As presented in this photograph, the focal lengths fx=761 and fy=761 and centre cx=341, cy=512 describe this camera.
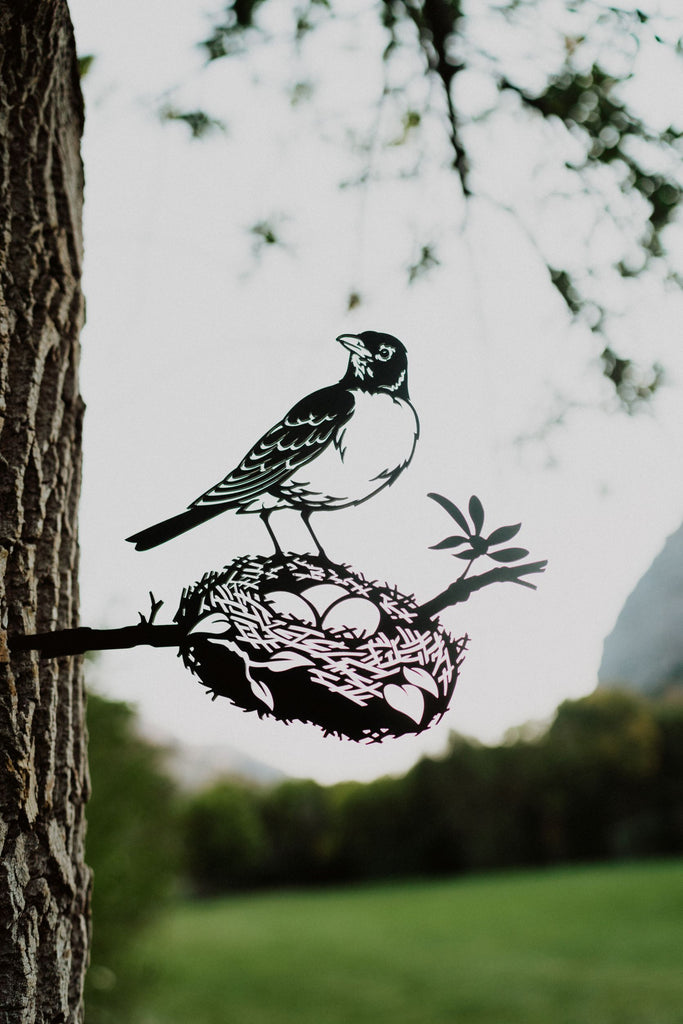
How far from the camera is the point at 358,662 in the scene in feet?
3.49

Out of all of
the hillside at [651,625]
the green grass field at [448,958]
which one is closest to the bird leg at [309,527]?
the green grass field at [448,958]

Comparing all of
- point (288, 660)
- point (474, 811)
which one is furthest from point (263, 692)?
point (474, 811)

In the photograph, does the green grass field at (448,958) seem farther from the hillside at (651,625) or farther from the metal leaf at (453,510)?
the metal leaf at (453,510)

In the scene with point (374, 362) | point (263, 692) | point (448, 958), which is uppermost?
point (374, 362)

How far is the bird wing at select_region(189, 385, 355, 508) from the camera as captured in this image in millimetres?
1085

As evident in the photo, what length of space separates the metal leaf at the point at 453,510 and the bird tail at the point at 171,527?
33 cm

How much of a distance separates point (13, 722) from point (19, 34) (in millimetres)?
1180

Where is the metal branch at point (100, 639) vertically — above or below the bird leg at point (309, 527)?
below

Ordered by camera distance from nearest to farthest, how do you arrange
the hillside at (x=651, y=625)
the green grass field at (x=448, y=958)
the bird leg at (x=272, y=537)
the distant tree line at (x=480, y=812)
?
the bird leg at (x=272, y=537) < the hillside at (x=651, y=625) < the green grass field at (x=448, y=958) < the distant tree line at (x=480, y=812)

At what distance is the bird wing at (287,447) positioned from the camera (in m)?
1.08

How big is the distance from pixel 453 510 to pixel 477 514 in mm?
35

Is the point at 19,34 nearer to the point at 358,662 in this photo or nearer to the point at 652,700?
the point at 358,662

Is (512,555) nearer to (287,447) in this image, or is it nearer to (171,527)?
(287,447)

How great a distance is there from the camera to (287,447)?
3.71ft
